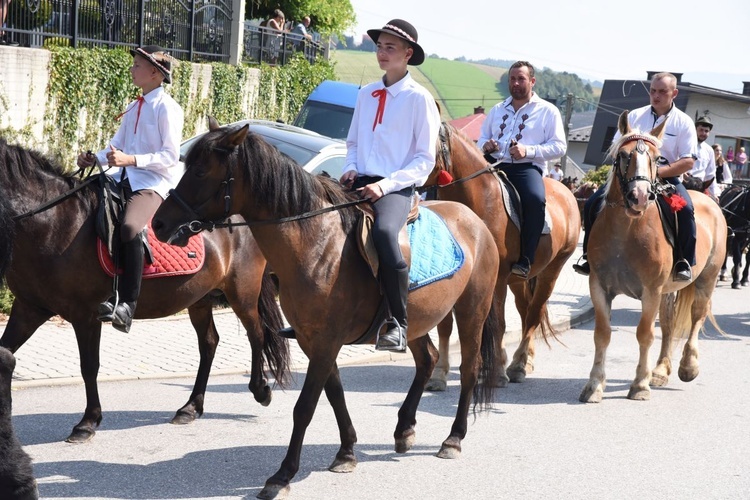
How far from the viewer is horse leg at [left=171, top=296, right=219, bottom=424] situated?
7480mm

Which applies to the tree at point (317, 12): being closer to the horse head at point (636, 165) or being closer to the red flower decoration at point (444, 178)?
the horse head at point (636, 165)

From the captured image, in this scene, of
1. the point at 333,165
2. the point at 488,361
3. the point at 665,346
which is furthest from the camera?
the point at 333,165

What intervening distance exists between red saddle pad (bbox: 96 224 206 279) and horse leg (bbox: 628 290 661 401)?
4.15 meters

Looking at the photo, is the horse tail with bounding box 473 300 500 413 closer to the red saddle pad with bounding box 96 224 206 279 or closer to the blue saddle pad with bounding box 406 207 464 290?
the blue saddle pad with bounding box 406 207 464 290

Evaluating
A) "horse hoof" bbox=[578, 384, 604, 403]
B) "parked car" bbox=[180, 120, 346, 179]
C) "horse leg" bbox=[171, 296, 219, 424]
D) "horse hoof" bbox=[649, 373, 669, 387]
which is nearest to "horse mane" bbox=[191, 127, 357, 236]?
"horse leg" bbox=[171, 296, 219, 424]

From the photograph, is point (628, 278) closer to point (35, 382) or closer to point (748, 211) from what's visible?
point (35, 382)

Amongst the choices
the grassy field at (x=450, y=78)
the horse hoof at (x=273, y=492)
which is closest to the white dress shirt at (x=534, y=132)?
the horse hoof at (x=273, y=492)

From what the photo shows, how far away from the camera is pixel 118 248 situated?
6832mm

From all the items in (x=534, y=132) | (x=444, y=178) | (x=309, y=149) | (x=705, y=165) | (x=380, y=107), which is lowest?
(x=309, y=149)

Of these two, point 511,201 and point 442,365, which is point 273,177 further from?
point 442,365

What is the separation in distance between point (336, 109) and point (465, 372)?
40.4 feet

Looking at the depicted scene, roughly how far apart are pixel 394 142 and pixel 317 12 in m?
24.8

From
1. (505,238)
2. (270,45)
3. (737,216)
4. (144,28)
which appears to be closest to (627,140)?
(505,238)

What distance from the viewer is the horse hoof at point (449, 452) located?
680cm
